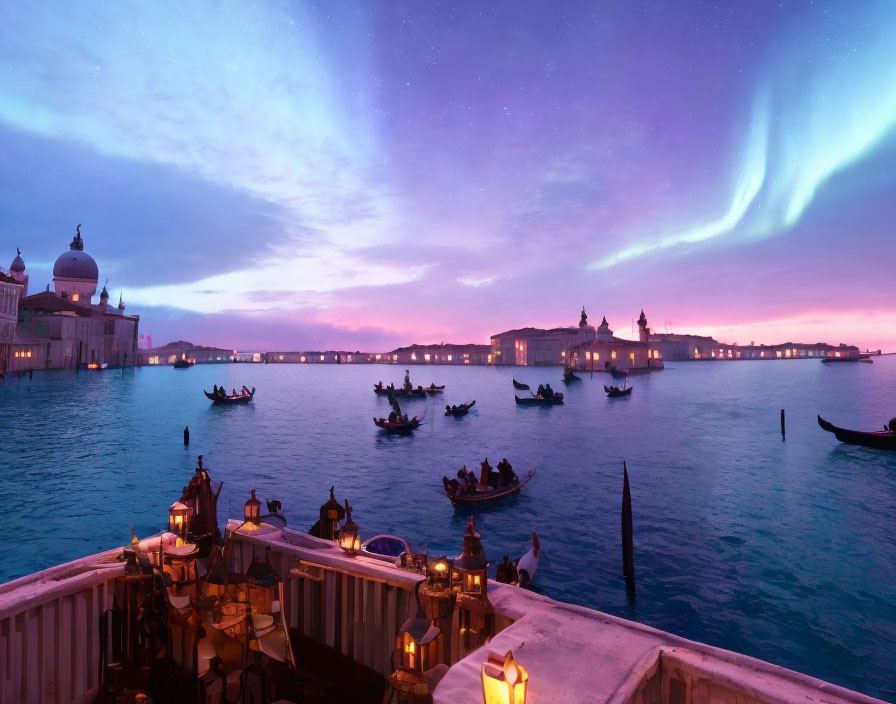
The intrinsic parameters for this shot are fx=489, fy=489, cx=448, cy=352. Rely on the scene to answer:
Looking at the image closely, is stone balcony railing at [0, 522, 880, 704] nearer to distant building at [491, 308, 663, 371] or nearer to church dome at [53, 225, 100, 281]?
church dome at [53, 225, 100, 281]

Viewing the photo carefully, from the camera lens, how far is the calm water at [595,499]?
12.7 m

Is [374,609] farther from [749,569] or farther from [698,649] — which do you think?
[749,569]

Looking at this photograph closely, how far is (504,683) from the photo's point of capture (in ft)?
8.02

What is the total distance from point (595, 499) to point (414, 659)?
2076 centimetres

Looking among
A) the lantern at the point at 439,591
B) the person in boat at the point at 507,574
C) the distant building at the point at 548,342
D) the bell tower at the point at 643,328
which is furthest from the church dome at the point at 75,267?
the bell tower at the point at 643,328

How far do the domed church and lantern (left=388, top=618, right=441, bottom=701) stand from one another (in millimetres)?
88239

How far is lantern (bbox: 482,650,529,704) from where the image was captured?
8.05 ft

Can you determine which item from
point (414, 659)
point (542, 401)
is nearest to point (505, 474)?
point (414, 659)

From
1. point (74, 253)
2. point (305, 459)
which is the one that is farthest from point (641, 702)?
point (74, 253)

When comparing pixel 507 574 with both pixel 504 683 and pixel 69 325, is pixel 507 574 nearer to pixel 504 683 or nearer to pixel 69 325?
pixel 504 683

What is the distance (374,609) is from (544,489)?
20346 mm

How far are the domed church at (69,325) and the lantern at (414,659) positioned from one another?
289ft

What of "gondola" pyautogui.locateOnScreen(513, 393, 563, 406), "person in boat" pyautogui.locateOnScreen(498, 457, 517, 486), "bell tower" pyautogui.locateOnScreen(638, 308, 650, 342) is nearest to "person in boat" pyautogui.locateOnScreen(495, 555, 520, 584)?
"person in boat" pyautogui.locateOnScreen(498, 457, 517, 486)

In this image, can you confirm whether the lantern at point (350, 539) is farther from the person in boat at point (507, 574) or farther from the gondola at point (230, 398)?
the gondola at point (230, 398)
